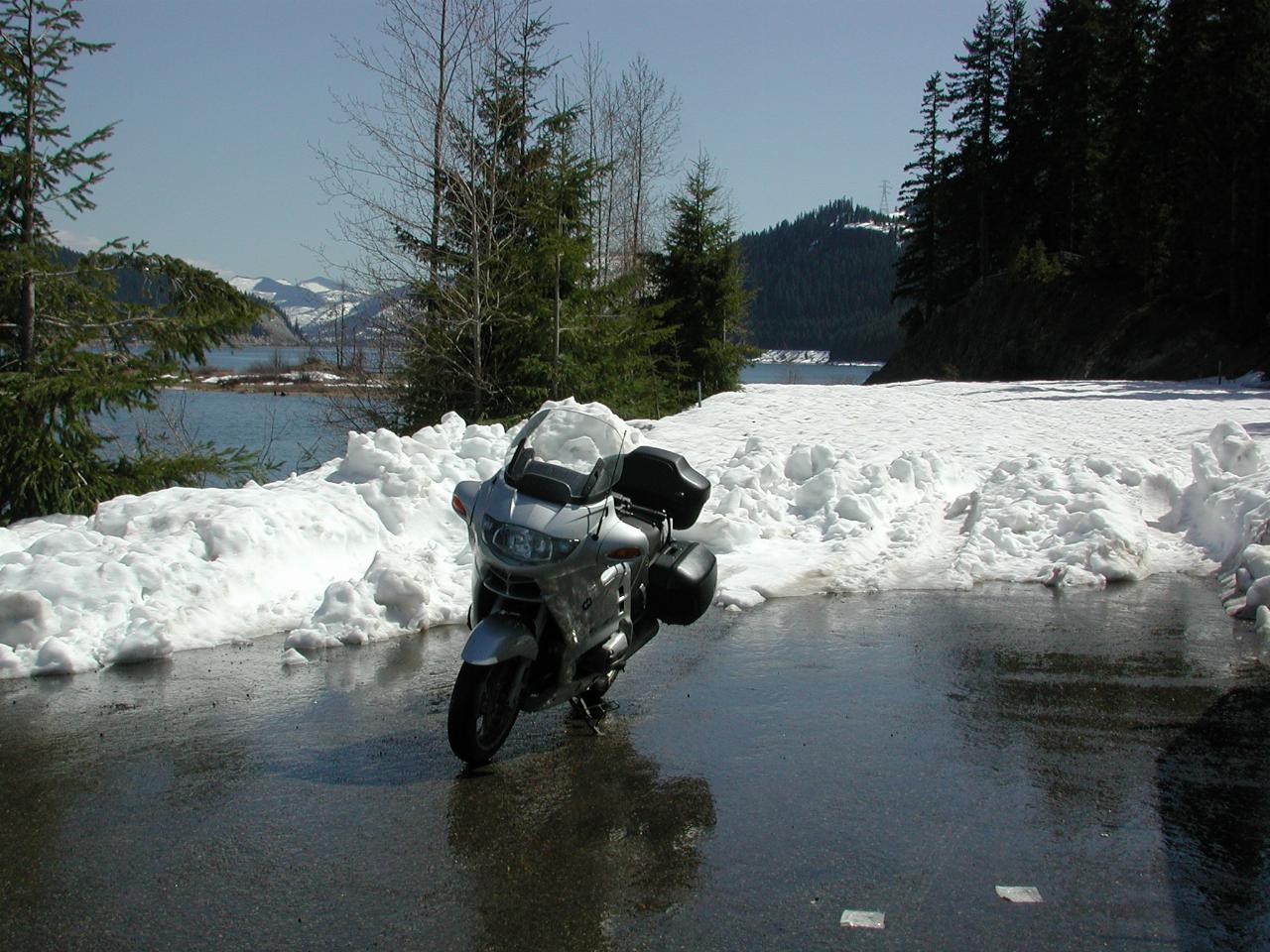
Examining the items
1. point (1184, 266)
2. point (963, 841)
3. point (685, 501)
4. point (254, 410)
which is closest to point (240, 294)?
point (685, 501)

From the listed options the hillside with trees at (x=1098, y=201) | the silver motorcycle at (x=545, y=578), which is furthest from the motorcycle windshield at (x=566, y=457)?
the hillside with trees at (x=1098, y=201)

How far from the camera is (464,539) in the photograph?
30.8ft

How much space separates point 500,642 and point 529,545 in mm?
433

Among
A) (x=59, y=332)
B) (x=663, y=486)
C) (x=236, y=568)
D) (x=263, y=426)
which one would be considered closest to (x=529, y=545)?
(x=663, y=486)

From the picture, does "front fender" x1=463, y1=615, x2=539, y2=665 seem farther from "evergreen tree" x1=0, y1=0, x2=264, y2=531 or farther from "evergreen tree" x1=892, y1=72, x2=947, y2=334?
"evergreen tree" x1=892, y1=72, x2=947, y2=334

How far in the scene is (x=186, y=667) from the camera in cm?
672

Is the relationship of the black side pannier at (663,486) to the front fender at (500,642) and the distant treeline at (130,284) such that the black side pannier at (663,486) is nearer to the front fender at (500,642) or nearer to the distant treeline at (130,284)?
the front fender at (500,642)

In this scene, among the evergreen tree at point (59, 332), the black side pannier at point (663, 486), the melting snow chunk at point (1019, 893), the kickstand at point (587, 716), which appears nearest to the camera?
the melting snow chunk at point (1019, 893)

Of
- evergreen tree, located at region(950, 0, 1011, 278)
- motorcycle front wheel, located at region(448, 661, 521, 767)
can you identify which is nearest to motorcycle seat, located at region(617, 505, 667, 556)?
motorcycle front wheel, located at region(448, 661, 521, 767)

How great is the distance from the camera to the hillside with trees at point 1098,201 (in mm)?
43094

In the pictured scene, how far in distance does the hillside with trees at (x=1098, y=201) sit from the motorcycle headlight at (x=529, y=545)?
38.0m

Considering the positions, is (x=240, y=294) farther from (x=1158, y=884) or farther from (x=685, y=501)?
(x=1158, y=884)

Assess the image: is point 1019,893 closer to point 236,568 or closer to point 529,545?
point 529,545

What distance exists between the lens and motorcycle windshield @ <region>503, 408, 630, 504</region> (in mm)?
5078
